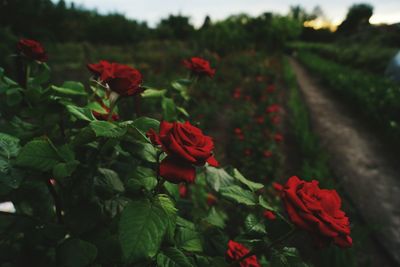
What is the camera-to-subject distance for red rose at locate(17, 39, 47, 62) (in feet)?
3.66

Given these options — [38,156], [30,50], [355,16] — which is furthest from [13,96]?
[355,16]

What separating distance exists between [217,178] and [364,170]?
13.0ft

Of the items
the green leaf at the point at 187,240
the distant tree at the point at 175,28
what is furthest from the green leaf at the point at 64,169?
the distant tree at the point at 175,28

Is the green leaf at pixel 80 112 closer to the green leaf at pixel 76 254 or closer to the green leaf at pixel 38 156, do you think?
the green leaf at pixel 38 156

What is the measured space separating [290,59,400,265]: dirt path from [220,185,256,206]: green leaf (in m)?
2.28

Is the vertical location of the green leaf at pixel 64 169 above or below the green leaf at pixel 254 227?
above

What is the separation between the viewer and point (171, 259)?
753mm

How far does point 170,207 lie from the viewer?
0.76 meters

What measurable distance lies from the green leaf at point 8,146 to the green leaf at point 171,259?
489mm

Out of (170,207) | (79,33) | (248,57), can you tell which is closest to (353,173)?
(170,207)

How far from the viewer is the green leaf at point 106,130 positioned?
2.23 feet

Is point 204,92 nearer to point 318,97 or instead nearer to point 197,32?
point 318,97

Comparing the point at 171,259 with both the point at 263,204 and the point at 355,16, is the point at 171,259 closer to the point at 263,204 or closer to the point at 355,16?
the point at 263,204

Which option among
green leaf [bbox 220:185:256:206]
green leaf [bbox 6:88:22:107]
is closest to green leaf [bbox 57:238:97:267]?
green leaf [bbox 220:185:256:206]
